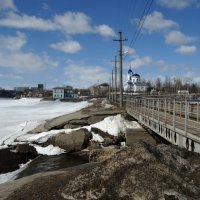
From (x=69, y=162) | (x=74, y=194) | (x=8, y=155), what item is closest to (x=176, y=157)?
(x=74, y=194)

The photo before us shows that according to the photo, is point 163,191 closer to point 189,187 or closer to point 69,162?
point 189,187

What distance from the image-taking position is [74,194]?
7.50 meters

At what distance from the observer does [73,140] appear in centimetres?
2492

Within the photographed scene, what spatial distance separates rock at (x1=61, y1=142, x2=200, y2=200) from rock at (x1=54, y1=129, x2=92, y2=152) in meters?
16.4

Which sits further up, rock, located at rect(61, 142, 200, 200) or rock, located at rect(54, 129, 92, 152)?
rock, located at rect(61, 142, 200, 200)

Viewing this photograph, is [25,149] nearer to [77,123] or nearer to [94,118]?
[77,123]

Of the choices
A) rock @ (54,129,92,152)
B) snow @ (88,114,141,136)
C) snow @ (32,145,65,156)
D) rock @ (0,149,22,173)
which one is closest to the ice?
snow @ (88,114,141,136)

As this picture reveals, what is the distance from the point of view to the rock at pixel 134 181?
7293 mm

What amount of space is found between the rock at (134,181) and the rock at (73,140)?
1636 cm

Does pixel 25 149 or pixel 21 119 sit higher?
pixel 25 149

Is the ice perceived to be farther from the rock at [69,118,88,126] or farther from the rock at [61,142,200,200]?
the rock at [61,142,200,200]

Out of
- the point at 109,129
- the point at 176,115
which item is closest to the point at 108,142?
the point at 109,129

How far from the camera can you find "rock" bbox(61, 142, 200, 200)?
7.29 m

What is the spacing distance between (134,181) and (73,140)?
17.6m
